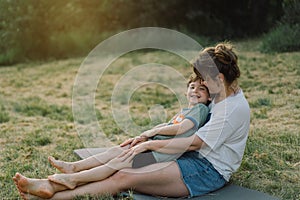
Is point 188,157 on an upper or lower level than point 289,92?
upper

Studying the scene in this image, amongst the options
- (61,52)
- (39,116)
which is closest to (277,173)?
(39,116)

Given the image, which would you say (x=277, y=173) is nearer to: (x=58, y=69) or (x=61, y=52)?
(x=58, y=69)

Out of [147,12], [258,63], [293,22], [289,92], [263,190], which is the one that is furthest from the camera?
[147,12]

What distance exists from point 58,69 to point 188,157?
760 cm

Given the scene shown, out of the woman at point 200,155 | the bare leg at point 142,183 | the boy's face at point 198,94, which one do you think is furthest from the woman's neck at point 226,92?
the bare leg at point 142,183

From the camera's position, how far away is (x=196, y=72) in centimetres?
360

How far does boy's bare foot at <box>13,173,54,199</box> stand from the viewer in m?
3.34

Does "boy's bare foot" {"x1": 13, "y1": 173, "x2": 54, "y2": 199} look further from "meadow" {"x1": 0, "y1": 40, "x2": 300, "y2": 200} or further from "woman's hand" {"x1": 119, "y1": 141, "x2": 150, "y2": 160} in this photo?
"woman's hand" {"x1": 119, "y1": 141, "x2": 150, "y2": 160}

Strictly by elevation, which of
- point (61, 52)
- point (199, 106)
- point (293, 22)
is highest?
point (199, 106)

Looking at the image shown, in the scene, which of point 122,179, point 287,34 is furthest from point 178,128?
point 287,34

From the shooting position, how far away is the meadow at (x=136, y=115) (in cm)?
418

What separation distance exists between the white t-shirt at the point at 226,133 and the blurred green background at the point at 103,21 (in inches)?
348

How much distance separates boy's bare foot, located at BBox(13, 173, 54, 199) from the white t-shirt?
3.55 feet

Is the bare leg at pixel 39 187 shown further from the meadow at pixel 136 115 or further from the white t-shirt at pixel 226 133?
the white t-shirt at pixel 226 133
